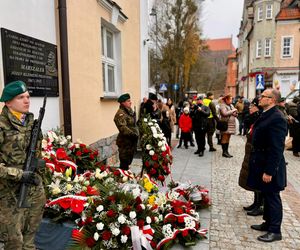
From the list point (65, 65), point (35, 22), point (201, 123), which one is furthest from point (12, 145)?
point (201, 123)

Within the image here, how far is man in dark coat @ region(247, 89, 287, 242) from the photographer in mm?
3170

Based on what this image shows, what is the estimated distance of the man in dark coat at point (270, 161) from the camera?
10.4ft

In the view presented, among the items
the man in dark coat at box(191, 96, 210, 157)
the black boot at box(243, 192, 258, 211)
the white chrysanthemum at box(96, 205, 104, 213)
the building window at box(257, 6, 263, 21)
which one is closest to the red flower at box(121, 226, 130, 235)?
the white chrysanthemum at box(96, 205, 104, 213)

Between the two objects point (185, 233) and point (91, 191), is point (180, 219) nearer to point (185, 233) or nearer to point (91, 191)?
point (185, 233)

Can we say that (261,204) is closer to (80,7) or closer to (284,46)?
(80,7)

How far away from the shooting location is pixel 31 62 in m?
3.86

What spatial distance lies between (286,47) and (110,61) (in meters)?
26.7

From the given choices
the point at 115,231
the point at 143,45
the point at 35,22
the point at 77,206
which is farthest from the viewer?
the point at 143,45

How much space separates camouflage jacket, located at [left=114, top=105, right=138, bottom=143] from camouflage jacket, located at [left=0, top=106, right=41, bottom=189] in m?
2.48

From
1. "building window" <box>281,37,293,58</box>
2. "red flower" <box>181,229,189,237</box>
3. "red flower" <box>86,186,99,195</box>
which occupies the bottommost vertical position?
"red flower" <box>181,229,189,237</box>

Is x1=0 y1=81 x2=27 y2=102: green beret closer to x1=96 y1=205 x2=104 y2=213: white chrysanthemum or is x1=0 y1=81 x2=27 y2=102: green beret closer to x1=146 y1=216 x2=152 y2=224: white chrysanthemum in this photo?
x1=96 y1=205 x2=104 y2=213: white chrysanthemum

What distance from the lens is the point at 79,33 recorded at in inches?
205

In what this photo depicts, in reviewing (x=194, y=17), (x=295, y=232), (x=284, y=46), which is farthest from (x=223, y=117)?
(x=284, y=46)

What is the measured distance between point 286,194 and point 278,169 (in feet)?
7.21
